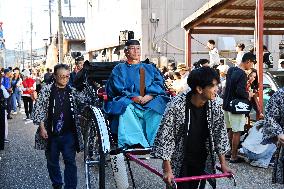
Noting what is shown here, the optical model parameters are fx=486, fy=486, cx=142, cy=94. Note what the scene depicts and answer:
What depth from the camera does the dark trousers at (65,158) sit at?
6191 mm

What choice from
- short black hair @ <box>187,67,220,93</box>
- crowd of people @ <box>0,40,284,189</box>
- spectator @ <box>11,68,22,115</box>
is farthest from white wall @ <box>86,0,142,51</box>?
short black hair @ <box>187,67,220,93</box>

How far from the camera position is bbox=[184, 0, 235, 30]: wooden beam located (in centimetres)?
1136

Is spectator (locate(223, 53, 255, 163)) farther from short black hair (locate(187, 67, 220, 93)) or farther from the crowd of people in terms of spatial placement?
short black hair (locate(187, 67, 220, 93))

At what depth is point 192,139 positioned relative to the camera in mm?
4207

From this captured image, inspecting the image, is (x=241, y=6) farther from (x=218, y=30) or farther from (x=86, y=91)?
(x=86, y=91)

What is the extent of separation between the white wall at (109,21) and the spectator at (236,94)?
1352cm

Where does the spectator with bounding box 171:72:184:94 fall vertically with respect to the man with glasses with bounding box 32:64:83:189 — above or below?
above

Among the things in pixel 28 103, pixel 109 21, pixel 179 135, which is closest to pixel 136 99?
pixel 179 135

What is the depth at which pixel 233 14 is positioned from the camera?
515 inches

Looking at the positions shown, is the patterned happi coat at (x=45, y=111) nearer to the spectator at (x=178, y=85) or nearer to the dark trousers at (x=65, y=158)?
the dark trousers at (x=65, y=158)

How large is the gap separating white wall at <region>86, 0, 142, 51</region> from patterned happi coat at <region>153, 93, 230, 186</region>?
18.0 metres

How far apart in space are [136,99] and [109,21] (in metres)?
24.0

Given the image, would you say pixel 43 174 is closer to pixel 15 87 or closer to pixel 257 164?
pixel 257 164

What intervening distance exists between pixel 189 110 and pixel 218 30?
10892 millimetres
